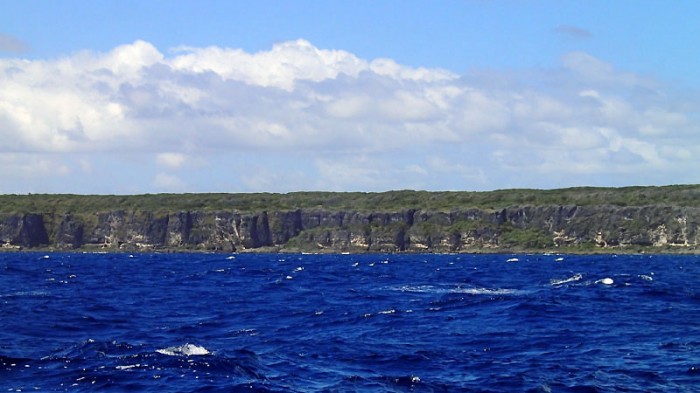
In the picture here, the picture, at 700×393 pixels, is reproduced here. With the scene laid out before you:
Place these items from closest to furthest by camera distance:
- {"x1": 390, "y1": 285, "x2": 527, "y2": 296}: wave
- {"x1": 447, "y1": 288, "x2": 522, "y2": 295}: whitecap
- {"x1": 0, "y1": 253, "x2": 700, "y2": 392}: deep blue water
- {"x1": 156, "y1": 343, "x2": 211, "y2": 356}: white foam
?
{"x1": 0, "y1": 253, "x2": 700, "y2": 392}: deep blue water → {"x1": 156, "y1": 343, "x2": 211, "y2": 356}: white foam → {"x1": 447, "y1": 288, "x2": 522, "y2": 295}: whitecap → {"x1": 390, "y1": 285, "x2": 527, "y2": 296}: wave

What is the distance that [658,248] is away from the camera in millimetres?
181875

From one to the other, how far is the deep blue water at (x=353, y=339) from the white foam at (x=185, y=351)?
96 mm

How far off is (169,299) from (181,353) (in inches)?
954

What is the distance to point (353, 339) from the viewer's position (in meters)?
35.2

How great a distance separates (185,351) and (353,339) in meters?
7.26

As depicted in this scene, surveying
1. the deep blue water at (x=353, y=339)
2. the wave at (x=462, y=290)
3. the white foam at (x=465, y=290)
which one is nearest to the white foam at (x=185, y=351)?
the deep blue water at (x=353, y=339)

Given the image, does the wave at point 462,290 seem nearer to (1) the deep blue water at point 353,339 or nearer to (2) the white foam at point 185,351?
(1) the deep blue water at point 353,339

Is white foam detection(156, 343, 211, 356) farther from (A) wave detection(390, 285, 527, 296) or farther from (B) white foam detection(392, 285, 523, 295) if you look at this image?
(B) white foam detection(392, 285, 523, 295)

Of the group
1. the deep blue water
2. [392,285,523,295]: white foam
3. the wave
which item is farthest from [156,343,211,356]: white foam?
[392,285,523,295]: white foam

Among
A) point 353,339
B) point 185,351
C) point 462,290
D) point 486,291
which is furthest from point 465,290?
point 185,351

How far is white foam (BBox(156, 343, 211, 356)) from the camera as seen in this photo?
30031 mm

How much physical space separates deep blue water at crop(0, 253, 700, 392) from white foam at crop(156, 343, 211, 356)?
0.10 meters

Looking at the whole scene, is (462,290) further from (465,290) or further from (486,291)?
(486,291)

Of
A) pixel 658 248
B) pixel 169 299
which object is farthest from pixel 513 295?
pixel 658 248
